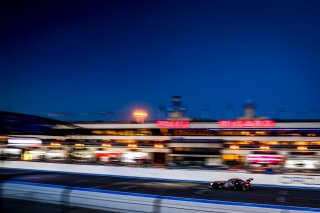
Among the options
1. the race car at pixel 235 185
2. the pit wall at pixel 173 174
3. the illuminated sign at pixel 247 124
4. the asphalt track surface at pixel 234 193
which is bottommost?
the asphalt track surface at pixel 234 193

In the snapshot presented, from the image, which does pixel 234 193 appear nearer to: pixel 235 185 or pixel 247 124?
pixel 235 185

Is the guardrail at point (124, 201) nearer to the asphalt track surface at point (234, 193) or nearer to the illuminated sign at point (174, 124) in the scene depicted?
the asphalt track surface at point (234, 193)

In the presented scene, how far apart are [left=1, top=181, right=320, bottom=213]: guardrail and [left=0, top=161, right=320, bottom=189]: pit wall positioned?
75.7 ft

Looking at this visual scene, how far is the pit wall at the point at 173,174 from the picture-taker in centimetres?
3147

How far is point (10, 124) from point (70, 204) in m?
16.4

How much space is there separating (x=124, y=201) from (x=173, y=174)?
2556 cm

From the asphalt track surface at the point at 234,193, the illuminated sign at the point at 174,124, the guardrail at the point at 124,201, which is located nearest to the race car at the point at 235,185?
the asphalt track surface at the point at 234,193

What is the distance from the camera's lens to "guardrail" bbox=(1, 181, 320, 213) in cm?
1010

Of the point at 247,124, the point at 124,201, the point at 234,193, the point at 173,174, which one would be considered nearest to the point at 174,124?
the point at 247,124

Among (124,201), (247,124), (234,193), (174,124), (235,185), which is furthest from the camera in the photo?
(174,124)

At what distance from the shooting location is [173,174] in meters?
36.7

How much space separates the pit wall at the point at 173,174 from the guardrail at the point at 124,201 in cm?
2308

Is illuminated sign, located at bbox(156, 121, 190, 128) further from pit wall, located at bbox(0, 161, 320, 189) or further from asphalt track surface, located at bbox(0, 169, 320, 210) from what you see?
asphalt track surface, located at bbox(0, 169, 320, 210)

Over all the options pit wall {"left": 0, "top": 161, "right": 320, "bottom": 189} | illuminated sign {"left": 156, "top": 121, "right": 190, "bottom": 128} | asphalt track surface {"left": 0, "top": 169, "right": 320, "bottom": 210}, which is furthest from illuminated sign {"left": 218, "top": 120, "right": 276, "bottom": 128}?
asphalt track surface {"left": 0, "top": 169, "right": 320, "bottom": 210}
